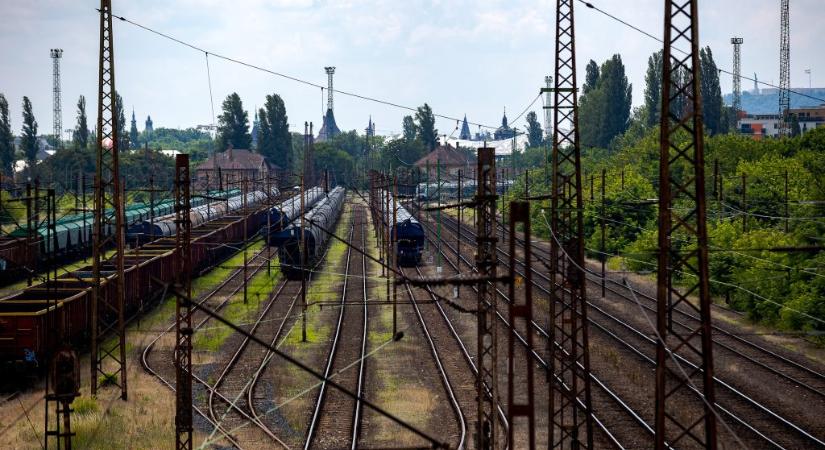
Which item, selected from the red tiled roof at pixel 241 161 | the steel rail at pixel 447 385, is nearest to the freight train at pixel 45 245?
the steel rail at pixel 447 385

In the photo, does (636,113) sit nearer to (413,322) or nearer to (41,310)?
(413,322)

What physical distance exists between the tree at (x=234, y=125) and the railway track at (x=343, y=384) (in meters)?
98.7

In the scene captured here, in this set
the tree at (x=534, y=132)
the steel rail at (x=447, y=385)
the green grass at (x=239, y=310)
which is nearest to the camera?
the steel rail at (x=447, y=385)

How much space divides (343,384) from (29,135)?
10344cm

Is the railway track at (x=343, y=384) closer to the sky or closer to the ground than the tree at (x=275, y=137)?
closer to the ground

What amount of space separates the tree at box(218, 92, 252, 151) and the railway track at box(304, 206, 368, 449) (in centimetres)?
9870

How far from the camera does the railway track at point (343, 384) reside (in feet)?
63.3

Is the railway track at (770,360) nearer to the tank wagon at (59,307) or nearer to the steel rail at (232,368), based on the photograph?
the steel rail at (232,368)

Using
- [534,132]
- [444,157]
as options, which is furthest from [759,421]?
[534,132]

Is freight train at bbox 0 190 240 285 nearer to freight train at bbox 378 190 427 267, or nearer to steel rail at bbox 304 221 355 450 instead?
steel rail at bbox 304 221 355 450

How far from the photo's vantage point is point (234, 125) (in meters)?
137

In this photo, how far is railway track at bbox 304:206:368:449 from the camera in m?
19.3

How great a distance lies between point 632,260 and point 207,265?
879 inches

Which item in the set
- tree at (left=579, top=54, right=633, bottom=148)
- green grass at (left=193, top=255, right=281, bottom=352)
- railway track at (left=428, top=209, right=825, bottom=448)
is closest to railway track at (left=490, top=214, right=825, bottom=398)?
railway track at (left=428, top=209, right=825, bottom=448)
